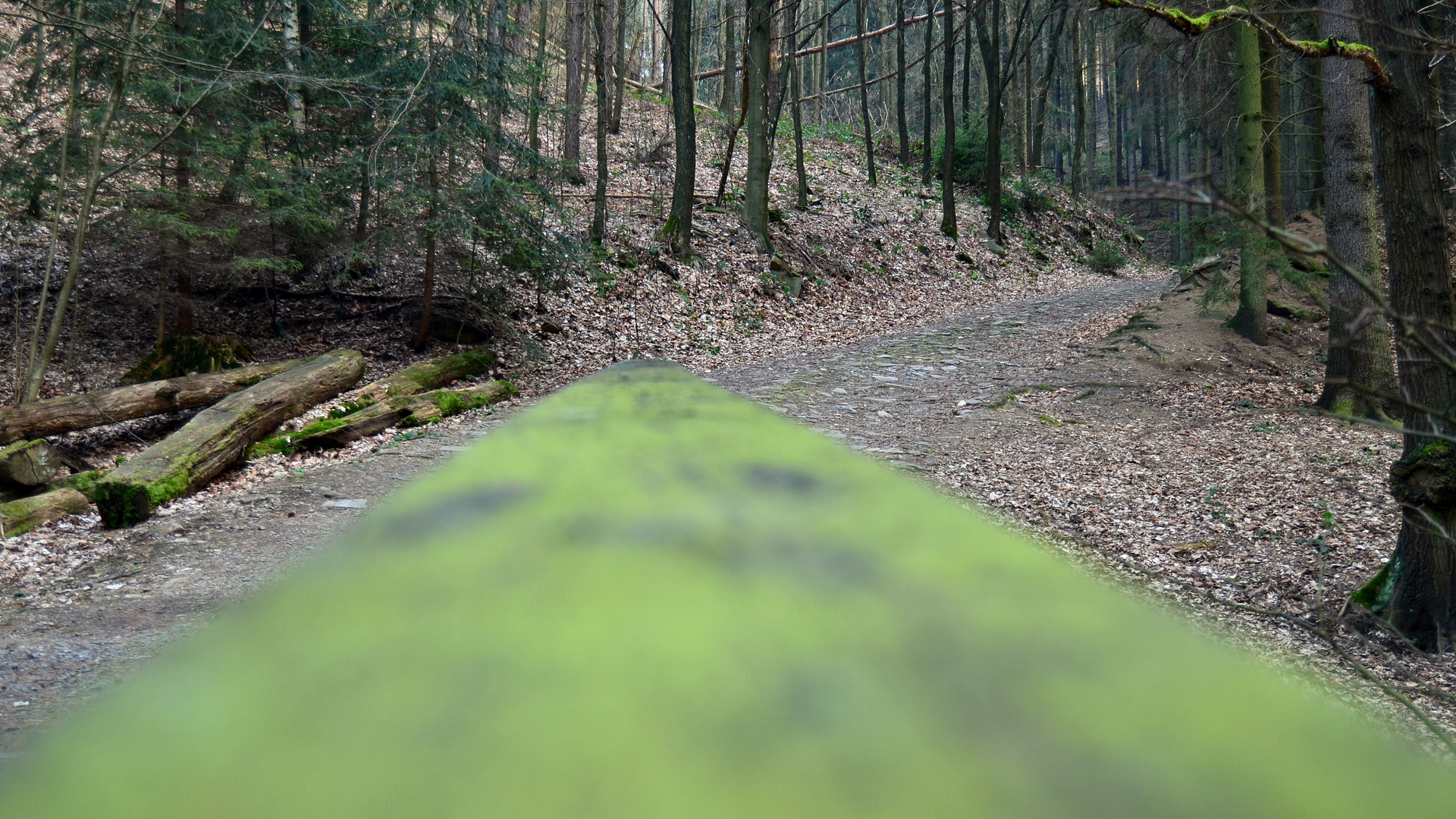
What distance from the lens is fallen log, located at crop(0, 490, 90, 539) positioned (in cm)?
595

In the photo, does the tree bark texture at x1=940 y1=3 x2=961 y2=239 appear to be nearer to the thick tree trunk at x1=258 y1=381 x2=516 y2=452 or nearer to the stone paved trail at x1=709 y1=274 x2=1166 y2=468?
the stone paved trail at x1=709 y1=274 x2=1166 y2=468

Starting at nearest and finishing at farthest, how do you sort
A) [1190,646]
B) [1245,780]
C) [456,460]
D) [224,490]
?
[1245,780]
[1190,646]
[456,460]
[224,490]

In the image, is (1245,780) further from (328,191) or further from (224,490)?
(328,191)

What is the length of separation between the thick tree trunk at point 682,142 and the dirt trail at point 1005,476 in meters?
4.48

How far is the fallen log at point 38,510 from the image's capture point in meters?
5.95

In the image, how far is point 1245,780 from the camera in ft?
1.48

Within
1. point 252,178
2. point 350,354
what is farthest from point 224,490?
point 252,178

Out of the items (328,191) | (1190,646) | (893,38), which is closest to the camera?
(1190,646)

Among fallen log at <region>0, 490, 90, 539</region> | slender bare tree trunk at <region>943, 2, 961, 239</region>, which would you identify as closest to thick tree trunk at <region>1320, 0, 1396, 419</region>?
fallen log at <region>0, 490, 90, 539</region>

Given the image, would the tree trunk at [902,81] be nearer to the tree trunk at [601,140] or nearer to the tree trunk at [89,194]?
the tree trunk at [601,140]

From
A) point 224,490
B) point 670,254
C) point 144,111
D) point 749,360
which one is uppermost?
point 144,111

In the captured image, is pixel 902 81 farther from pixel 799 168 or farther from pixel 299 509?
pixel 299 509

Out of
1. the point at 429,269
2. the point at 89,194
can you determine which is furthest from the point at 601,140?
the point at 89,194

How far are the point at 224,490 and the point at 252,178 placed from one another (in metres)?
4.63
